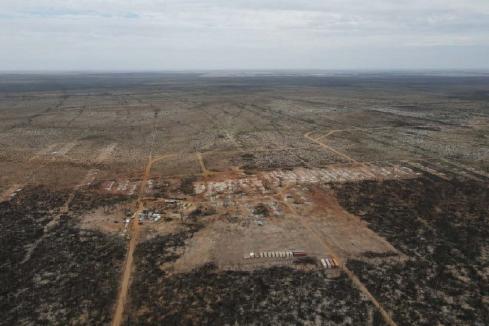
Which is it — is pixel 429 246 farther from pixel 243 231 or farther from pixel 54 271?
pixel 54 271

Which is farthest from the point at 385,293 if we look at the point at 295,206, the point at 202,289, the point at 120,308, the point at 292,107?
the point at 292,107

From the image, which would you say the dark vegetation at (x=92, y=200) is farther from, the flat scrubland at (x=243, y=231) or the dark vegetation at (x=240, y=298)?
the dark vegetation at (x=240, y=298)

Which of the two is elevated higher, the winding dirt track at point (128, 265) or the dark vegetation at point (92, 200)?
the dark vegetation at point (92, 200)

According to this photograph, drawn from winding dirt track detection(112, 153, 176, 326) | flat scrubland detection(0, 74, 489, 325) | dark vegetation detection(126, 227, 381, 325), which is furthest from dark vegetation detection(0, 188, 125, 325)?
dark vegetation detection(126, 227, 381, 325)

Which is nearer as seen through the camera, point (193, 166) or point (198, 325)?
point (198, 325)

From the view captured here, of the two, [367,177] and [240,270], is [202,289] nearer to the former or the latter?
[240,270]

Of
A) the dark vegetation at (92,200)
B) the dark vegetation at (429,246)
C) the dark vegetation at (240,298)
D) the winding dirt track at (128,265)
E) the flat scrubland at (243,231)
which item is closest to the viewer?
the dark vegetation at (240,298)

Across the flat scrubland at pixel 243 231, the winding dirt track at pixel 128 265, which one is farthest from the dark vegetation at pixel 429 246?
the winding dirt track at pixel 128 265
